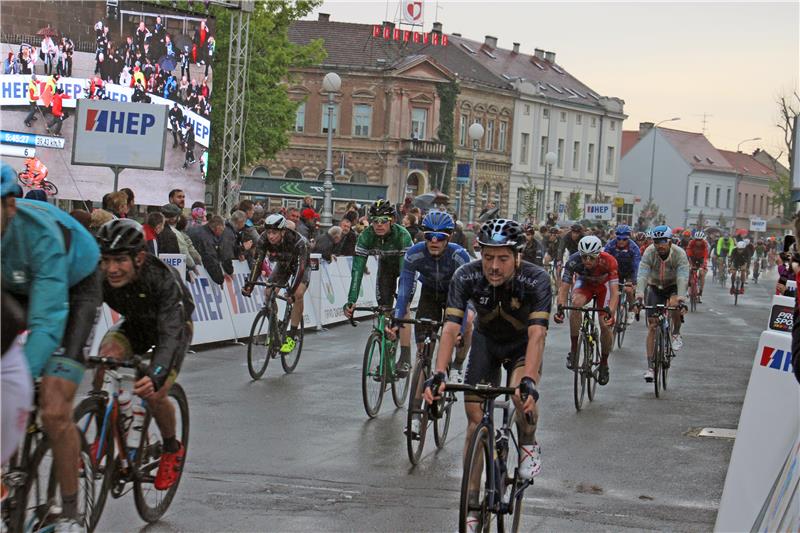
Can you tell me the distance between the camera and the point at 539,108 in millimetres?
95812

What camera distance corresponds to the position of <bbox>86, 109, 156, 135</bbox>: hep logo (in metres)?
19.3

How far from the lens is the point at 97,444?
664 centimetres

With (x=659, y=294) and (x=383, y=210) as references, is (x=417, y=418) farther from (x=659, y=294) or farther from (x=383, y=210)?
(x=659, y=294)

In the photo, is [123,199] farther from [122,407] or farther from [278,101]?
[278,101]

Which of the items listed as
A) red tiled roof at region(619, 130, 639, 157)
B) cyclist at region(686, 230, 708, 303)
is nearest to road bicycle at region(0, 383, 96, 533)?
cyclist at region(686, 230, 708, 303)

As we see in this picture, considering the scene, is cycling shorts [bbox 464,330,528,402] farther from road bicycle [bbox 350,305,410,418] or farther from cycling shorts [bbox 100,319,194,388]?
road bicycle [bbox 350,305,410,418]

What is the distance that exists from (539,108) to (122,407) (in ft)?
297

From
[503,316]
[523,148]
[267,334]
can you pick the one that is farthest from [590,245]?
[523,148]

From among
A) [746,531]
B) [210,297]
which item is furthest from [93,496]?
[210,297]

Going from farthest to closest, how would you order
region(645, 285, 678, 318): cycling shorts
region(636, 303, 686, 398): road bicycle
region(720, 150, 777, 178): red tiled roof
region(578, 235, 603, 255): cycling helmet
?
region(720, 150, 777, 178): red tiled roof → region(645, 285, 678, 318): cycling shorts → region(636, 303, 686, 398): road bicycle → region(578, 235, 603, 255): cycling helmet

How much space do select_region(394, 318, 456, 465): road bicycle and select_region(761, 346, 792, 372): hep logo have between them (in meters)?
3.53

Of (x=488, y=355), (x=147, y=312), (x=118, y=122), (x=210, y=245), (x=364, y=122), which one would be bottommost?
(x=488, y=355)

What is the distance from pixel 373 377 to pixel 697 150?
117 metres

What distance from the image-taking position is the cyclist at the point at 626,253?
18.9 m
